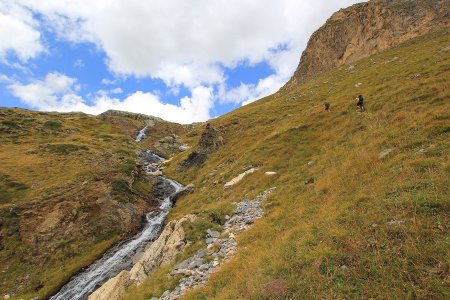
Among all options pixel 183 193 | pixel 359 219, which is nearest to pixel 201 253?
pixel 359 219

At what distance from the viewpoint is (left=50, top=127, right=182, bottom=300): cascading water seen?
2888 cm

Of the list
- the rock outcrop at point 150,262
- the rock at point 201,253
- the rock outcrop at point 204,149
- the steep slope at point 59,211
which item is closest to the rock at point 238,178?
the rock outcrop at point 150,262

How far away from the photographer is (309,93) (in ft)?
279

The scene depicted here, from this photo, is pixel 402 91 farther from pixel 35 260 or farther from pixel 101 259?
pixel 35 260

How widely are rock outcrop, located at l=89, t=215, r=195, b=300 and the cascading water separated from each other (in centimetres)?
530

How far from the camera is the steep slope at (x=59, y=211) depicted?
33844 mm

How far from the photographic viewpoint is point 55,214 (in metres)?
40.9

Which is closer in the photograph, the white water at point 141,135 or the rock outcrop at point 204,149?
the rock outcrop at point 204,149

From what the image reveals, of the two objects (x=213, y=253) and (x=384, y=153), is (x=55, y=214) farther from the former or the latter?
(x=384, y=153)

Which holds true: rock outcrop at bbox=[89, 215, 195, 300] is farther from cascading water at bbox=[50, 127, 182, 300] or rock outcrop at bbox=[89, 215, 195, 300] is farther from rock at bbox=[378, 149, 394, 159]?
rock at bbox=[378, 149, 394, 159]

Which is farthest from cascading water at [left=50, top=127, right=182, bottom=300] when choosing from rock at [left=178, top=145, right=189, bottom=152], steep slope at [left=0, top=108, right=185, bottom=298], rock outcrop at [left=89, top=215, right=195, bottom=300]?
rock at [left=178, top=145, right=189, bottom=152]

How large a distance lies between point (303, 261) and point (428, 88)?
26396 millimetres

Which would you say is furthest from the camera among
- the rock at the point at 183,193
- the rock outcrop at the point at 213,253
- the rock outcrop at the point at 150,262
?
the rock at the point at 183,193

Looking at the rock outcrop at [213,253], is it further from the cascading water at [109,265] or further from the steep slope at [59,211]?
the steep slope at [59,211]
